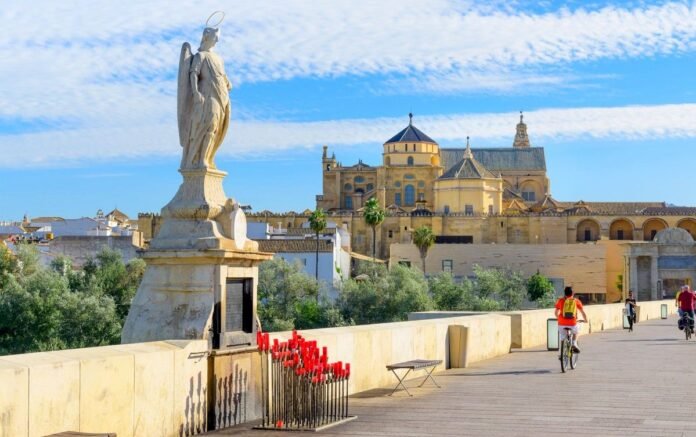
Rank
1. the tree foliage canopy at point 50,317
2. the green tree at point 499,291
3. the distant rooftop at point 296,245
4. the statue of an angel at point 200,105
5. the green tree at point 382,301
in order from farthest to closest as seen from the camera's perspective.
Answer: the green tree at point 499,291, the distant rooftop at point 296,245, the green tree at point 382,301, the tree foliage canopy at point 50,317, the statue of an angel at point 200,105

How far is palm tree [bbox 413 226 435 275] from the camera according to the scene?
94.7m

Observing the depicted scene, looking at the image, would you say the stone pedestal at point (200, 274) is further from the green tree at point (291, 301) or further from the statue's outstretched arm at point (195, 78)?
the green tree at point (291, 301)

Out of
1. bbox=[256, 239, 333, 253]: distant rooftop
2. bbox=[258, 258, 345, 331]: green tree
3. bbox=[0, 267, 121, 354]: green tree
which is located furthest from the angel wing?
bbox=[256, 239, 333, 253]: distant rooftop

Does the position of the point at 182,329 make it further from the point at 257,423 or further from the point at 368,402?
the point at 368,402

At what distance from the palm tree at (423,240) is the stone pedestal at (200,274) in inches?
3365

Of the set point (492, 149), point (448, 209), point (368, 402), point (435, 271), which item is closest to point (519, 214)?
point (448, 209)

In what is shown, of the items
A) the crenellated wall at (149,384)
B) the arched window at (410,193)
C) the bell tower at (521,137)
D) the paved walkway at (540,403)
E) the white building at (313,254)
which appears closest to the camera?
the crenellated wall at (149,384)

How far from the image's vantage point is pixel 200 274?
8.77 m

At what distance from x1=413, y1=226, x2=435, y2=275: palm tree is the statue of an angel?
85540 millimetres

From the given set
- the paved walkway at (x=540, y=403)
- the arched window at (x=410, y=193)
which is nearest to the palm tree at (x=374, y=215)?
the arched window at (x=410, y=193)

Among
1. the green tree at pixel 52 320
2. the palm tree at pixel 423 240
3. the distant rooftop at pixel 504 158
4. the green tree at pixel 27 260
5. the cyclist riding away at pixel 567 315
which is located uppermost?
the distant rooftop at pixel 504 158

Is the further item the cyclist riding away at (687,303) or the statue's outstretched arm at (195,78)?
the cyclist riding away at (687,303)

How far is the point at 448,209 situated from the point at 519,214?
7.10 m

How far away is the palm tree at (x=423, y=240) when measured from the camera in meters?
94.7
